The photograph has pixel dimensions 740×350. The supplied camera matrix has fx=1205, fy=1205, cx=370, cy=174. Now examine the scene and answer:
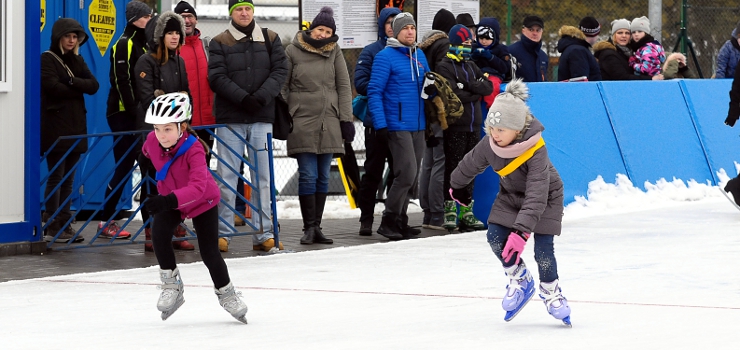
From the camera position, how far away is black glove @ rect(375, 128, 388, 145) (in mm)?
10102

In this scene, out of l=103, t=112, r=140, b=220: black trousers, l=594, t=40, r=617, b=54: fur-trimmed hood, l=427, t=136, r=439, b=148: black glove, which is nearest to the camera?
l=103, t=112, r=140, b=220: black trousers

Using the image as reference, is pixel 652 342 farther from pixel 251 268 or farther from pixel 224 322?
pixel 251 268

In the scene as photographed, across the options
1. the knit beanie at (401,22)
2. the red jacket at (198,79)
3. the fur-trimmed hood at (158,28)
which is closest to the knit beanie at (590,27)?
the knit beanie at (401,22)

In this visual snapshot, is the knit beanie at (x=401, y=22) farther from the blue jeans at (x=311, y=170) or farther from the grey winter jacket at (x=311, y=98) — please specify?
the blue jeans at (x=311, y=170)

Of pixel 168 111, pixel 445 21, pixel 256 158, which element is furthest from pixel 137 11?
pixel 168 111

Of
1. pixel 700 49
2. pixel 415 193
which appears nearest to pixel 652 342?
pixel 415 193

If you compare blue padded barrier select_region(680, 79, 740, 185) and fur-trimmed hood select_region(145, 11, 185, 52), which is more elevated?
fur-trimmed hood select_region(145, 11, 185, 52)

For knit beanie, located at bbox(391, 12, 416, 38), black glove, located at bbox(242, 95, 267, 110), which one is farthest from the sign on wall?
black glove, located at bbox(242, 95, 267, 110)

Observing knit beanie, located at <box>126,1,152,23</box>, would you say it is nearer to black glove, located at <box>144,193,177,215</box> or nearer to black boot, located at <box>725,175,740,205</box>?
black glove, located at <box>144,193,177,215</box>

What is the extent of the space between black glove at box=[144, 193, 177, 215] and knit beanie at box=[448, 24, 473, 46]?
520 cm

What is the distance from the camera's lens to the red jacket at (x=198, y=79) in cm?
970

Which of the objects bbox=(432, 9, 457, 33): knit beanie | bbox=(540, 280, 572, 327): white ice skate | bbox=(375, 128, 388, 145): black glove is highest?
bbox=(432, 9, 457, 33): knit beanie

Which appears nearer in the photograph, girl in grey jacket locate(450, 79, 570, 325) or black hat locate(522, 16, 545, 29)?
girl in grey jacket locate(450, 79, 570, 325)

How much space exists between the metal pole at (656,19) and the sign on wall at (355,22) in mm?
4547
